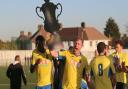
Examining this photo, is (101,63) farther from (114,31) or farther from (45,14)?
(114,31)

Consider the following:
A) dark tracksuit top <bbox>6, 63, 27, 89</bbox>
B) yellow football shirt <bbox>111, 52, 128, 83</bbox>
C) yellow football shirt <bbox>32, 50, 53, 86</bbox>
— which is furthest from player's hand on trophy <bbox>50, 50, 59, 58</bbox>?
dark tracksuit top <bbox>6, 63, 27, 89</bbox>

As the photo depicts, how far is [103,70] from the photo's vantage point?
11.1 m

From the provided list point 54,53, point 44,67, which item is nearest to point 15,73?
point 44,67

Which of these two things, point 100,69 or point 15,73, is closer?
point 100,69

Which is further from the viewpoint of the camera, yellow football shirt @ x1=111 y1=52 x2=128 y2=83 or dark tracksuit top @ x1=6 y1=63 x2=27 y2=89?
dark tracksuit top @ x1=6 y1=63 x2=27 y2=89

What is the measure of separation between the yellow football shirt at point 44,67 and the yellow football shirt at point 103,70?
116cm

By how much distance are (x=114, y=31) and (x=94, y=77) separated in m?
117

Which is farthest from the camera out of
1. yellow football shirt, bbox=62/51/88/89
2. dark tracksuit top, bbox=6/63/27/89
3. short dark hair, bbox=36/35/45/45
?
dark tracksuit top, bbox=6/63/27/89

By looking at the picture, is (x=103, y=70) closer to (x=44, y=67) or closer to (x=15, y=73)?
(x=44, y=67)

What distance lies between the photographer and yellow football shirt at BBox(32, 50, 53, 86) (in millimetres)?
11741

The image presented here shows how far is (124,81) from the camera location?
545 inches

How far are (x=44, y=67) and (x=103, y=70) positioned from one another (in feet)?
4.79

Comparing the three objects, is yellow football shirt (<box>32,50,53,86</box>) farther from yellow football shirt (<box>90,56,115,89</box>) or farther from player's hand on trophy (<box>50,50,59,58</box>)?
yellow football shirt (<box>90,56,115,89</box>)

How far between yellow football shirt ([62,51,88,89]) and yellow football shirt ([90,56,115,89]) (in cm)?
37
